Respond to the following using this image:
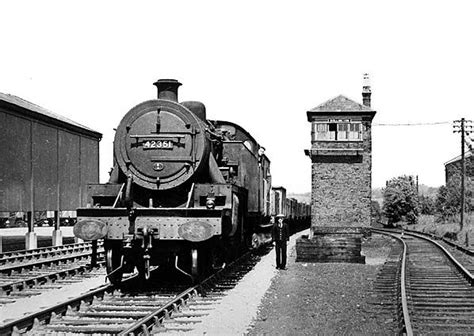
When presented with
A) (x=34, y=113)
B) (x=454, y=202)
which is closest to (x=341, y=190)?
(x=34, y=113)

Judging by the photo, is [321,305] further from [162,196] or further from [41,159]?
[41,159]

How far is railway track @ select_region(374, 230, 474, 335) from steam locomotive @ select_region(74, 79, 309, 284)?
10.5ft

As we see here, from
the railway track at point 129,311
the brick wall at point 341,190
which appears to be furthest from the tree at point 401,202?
the railway track at point 129,311

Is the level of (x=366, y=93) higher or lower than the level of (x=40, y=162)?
higher

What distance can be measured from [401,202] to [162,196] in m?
51.2

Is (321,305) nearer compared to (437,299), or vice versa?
(321,305)

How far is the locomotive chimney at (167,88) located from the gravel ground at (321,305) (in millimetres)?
3781

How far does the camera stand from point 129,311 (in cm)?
856

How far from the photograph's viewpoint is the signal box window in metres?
33.5

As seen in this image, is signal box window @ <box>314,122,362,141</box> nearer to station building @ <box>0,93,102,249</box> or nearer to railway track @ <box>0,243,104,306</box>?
station building @ <box>0,93,102,249</box>

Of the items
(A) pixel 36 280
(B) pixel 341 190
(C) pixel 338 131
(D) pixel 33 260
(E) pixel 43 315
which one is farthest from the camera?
(C) pixel 338 131

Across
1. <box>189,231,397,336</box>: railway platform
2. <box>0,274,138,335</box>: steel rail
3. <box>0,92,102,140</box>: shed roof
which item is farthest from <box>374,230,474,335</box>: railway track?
<box>0,92,102,140</box>: shed roof

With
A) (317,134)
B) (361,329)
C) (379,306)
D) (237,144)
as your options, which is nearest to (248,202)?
(237,144)

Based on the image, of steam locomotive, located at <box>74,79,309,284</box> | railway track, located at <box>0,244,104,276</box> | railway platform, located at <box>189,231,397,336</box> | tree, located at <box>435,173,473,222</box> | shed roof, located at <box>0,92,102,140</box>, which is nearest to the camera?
railway platform, located at <box>189,231,397,336</box>
